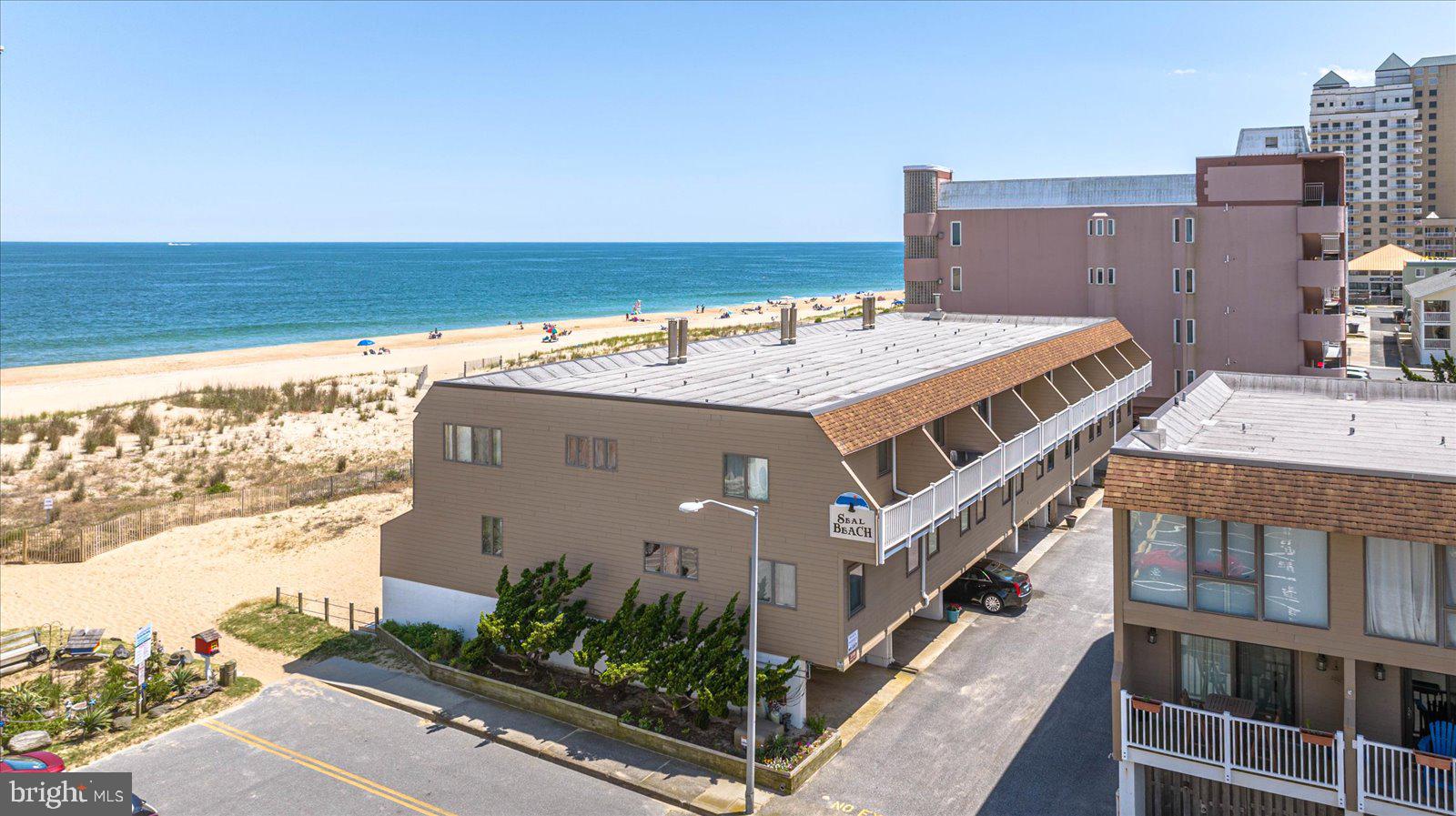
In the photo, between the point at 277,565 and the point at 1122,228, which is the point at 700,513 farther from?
the point at 1122,228

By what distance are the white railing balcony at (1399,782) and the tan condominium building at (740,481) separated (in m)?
9.91

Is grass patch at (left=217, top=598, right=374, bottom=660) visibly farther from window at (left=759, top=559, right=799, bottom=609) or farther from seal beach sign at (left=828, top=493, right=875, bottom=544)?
seal beach sign at (left=828, top=493, right=875, bottom=544)

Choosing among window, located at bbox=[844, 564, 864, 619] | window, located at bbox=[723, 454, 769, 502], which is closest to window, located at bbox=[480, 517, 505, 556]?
window, located at bbox=[723, 454, 769, 502]

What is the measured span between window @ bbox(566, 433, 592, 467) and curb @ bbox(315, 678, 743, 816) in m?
7.49

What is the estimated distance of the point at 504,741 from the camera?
81.7 ft

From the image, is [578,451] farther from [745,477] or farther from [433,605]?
[433,605]

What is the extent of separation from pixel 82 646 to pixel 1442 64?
208689 mm

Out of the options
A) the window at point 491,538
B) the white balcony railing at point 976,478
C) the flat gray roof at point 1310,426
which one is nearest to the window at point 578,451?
the window at point 491,538

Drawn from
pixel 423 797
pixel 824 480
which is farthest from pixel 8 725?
pixel 824 480

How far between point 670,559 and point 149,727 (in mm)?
14404

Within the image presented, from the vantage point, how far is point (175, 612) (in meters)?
34.2

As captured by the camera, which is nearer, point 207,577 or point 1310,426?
point 1310,426

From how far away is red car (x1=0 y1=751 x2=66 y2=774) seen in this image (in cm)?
2028

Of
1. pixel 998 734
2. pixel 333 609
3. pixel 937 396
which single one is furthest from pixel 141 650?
pixel 937 396
